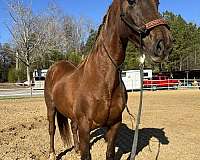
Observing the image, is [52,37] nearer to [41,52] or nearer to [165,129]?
[41,52]

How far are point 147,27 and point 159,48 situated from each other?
0.26 meters

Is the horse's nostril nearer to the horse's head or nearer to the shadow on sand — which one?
the horse's head

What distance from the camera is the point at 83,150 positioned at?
15.6 ft

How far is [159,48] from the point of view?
125 inches

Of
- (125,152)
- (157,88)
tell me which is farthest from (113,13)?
(157,88)

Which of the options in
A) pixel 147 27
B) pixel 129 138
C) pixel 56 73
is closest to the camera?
pixel 147 27

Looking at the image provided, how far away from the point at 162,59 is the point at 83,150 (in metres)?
2.07

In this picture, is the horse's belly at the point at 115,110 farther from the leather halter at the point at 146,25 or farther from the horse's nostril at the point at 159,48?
the horse's nostril at the point at 159,48

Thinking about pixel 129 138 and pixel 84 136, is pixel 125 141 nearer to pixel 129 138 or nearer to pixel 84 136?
pixel 129 138

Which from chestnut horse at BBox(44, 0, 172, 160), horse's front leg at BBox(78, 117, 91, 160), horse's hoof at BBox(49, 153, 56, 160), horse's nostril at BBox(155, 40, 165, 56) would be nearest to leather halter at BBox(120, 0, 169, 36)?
chestnut horse at BBox(44, 0, 172, 160)

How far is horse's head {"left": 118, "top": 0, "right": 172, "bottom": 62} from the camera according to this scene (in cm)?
318

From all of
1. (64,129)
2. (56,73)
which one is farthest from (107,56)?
(64,129)

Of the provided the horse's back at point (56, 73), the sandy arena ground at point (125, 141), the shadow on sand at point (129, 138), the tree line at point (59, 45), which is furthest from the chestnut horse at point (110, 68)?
the tree line at point (59, 45)

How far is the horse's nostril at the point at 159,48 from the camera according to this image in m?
3.15
